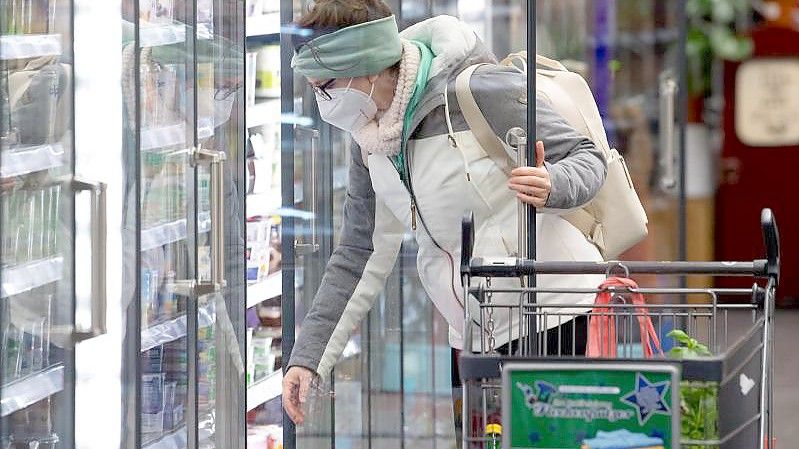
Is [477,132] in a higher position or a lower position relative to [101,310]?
higher

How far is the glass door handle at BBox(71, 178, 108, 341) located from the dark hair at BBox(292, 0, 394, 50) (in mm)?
489

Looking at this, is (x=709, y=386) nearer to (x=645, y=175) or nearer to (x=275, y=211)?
(x=275, y=211)

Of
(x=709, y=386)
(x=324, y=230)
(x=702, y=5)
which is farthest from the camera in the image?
(x=702, y=5)

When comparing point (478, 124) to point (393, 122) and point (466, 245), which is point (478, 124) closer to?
point (393, 122)

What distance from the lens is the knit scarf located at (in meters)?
2.60

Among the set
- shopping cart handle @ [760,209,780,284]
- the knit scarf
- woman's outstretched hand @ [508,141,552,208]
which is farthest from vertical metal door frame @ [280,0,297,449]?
shopping cart handle @ [760,209,780,284]

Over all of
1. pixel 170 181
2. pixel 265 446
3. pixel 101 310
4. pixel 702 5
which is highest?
pixel 702 5

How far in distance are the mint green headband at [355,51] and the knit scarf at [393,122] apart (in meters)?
0.03

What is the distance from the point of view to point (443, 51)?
2688mm

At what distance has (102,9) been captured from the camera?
2.67m

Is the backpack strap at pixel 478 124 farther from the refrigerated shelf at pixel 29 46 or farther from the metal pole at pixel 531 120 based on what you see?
the refrigerated shelf at pixel 29 46

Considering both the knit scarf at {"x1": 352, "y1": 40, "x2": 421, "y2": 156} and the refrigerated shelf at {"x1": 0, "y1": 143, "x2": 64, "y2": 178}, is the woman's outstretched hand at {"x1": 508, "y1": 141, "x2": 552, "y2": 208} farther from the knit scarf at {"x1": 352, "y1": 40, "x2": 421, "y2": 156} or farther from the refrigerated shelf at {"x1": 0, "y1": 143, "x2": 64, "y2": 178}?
the refrigerated shelf at {"x1": 0, "y1": 143, "x2": 64, "y2": 178}

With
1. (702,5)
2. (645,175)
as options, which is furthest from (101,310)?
(702,5)

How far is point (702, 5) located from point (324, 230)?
22.9 ft
